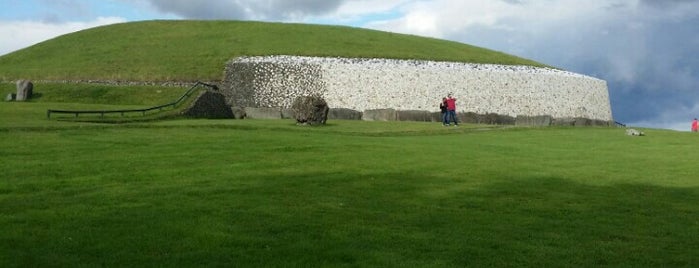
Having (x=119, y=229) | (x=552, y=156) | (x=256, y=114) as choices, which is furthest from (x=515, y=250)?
(x=256, y=114)

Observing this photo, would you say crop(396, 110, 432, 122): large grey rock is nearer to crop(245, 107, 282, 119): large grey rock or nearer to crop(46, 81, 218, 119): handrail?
crop(245, 107, 282, 119): large grey rock

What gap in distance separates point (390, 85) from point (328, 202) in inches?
1579

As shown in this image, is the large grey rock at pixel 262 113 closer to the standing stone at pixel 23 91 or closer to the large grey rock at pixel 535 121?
the standing stone at pixel 23 91

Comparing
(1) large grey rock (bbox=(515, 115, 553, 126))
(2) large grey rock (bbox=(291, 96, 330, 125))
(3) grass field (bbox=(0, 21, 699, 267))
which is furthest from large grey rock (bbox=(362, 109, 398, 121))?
(3) grass field (bbox=(0, 21, 699, 267))

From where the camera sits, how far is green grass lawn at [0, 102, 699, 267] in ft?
43.6

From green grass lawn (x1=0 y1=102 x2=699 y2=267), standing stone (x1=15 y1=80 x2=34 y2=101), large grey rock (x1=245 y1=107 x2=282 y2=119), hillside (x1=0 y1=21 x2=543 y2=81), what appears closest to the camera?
green grass lawn (x1=0 y1=102 x2=699 y2=267)

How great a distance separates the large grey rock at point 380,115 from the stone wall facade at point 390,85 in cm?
358

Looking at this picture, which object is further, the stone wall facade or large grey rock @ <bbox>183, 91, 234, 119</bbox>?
the stone wall facade

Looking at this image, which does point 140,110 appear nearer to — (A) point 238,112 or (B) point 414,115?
(A) point 238,112

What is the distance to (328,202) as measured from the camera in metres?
17.8

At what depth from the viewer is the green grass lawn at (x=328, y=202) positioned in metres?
13.3

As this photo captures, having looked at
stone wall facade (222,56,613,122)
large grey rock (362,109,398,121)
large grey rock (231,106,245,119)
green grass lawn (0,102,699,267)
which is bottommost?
green grass lawn (0,102,699,267)

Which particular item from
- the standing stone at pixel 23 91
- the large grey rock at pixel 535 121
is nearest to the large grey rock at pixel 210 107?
the standing stone at pixel 23 91

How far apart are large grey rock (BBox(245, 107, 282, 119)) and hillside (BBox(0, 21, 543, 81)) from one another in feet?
21.8
